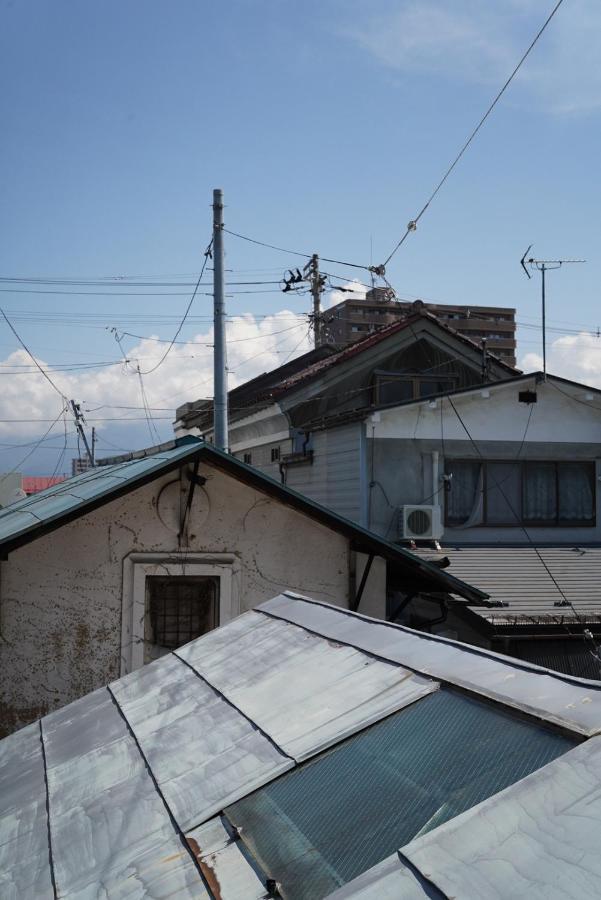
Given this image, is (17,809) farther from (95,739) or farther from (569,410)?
(569,410)

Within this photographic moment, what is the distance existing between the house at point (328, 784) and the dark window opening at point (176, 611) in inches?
228

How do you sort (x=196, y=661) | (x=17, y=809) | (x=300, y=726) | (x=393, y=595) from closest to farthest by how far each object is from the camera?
1. (x=300, y=726)
2. (x=17, y=809)
3. (x=196, y=661)
4. (x=393, y=595)

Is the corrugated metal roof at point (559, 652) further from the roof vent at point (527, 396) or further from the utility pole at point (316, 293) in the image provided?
the utility pole at point (316, 293)

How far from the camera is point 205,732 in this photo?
14.0 feet

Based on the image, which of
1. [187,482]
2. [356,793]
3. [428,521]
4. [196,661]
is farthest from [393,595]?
[356,793]

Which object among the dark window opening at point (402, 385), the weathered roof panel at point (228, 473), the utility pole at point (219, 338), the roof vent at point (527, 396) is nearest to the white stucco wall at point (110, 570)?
the weathered roof panel at point (228, 473)

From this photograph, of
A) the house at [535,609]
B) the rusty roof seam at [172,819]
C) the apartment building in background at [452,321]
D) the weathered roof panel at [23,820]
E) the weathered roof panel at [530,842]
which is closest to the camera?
the weathered roof panel at [530,842]

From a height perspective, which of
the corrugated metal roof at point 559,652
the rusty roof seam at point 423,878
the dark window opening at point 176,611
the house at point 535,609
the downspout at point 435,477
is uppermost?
the downspout at point 435,477

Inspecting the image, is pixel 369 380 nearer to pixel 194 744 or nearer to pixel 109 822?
pixel 194 744

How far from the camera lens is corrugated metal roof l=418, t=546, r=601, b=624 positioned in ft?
45.1

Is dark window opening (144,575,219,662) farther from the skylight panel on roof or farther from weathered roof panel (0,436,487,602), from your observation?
the skylight panel on roof

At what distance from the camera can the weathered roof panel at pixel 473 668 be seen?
3.02 metres

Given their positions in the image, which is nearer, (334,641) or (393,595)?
(334,641)

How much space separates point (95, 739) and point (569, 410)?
50.6 feet
